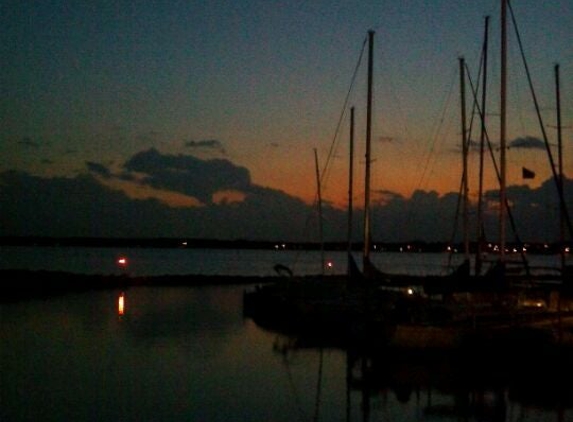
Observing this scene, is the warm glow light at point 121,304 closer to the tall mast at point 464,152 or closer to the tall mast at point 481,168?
the tall mast at point 464,152

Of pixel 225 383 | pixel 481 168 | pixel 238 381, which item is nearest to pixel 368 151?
pixel 481 168

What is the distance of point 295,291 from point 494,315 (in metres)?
17.8

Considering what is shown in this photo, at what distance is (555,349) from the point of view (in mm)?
23922

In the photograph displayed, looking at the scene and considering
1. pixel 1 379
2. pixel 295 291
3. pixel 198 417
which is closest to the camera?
pixel 198 417

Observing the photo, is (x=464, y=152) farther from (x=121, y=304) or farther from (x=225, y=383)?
(x=121, y=304)

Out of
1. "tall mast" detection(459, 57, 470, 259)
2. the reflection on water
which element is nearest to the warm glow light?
the reflection on water

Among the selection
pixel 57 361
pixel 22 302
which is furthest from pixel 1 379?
pixel 22 302

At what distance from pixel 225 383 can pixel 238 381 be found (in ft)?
1.85

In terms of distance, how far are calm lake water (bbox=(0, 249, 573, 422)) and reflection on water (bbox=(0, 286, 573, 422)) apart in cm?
3

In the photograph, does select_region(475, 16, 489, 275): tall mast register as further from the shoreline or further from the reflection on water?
the shoreline

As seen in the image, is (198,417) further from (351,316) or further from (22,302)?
(22,302)

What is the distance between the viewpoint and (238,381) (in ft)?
73.8

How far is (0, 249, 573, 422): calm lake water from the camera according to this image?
18.6 m

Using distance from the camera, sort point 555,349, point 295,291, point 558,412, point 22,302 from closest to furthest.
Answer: point 558,412 → point 555,349 → point 295,291 → point 22,302
